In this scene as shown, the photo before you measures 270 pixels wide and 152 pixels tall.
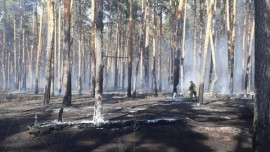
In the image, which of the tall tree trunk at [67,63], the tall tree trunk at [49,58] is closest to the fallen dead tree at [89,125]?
the tall tree trunk at [67,63]

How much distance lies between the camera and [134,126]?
10.4m

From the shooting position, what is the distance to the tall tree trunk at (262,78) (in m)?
7.92

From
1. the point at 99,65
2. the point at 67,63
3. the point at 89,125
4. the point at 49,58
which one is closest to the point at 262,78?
the point at 89,125

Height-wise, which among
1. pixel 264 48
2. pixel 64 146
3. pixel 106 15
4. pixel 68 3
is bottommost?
pixel 64 146

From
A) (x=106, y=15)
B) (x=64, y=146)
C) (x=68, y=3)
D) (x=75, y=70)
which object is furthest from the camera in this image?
(x=75, y=70)

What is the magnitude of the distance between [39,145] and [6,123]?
3804 millimetres

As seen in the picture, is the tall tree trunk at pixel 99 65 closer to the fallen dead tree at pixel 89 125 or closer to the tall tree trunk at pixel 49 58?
the fallen dead tree at pixel 89 125

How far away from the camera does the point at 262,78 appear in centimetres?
807

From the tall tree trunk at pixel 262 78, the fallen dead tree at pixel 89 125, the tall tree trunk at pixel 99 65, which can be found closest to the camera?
the tall tree trunk at pixel 262 78

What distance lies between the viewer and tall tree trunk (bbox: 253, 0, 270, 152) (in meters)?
7.92

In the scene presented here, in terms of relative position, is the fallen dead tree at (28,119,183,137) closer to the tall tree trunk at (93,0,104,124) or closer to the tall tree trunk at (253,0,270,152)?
the tall tree trunk at (93,0,104,124)

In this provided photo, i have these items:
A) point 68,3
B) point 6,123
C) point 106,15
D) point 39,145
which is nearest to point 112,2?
point 106,15

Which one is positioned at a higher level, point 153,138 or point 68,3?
point 68,3

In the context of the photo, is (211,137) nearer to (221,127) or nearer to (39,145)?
(221,127)
